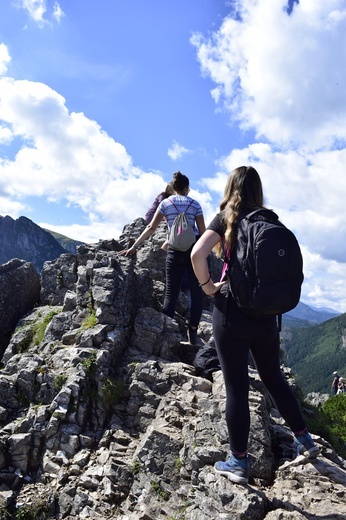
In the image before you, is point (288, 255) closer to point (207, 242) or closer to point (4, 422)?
point (207, 242)

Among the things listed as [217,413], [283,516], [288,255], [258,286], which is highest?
[288,255]

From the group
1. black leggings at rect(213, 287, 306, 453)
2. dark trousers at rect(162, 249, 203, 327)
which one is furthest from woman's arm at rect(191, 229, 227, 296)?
dark trousers at rect(162, 249, 203, 327)

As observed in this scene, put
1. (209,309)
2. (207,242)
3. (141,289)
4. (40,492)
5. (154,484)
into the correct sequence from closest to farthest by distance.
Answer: (207,242), (154,484), (40,492), (141,289), (209,309)

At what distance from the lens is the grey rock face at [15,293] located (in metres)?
15.0

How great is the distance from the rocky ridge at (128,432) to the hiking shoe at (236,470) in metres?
0.14

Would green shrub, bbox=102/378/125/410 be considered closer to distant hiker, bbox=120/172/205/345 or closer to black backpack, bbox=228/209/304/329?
distant hiker, bbox=120/172/205/345

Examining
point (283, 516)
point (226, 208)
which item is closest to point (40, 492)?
point (283, 516)

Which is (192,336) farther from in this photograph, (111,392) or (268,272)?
(268,272)

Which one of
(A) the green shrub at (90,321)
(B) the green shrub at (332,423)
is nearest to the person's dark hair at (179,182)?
(A) the green shrub at (90,321)

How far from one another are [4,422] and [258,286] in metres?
8.22

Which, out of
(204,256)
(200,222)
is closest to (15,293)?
(200,222)

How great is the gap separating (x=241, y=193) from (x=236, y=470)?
4731mm

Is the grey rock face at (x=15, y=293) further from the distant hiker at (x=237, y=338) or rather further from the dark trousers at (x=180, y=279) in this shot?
the distant hiker at (x=237, y=338)

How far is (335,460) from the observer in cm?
769
